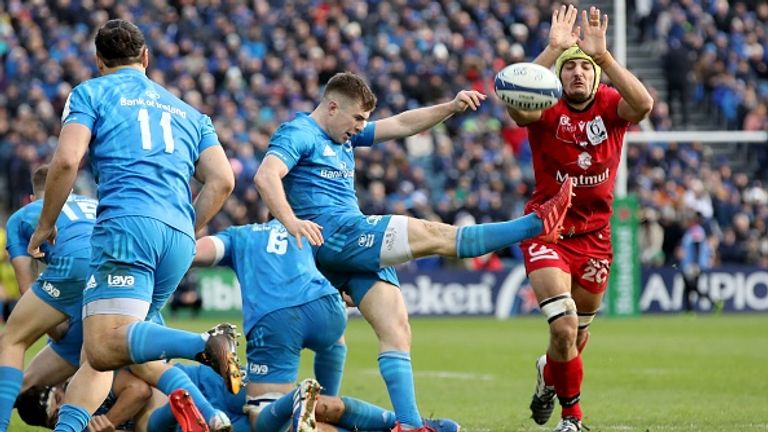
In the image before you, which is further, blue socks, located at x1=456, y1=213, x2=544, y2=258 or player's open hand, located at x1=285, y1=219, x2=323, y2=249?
blue socks, located at x1=456, y1=213, x2=544, y2=258

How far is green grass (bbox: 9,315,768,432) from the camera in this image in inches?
464

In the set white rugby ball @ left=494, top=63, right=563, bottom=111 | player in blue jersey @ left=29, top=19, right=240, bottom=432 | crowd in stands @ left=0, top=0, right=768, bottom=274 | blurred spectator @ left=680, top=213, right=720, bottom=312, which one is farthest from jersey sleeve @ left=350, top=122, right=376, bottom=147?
blurred spectator @ left=680, top=213, right=720, bottom=312

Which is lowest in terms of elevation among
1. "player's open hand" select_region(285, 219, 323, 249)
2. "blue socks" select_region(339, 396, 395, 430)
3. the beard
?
"blue socks" select_region(339, 396, 395, 430)

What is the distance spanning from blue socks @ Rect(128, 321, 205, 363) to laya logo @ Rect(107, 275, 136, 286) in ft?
0.78

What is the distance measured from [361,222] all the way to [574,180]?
87.2 inches

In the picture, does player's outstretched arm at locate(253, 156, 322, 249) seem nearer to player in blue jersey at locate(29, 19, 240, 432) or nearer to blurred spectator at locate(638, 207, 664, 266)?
player in blue jersey at locate(29, 19, 240, 432)

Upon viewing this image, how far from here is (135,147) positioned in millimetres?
8547

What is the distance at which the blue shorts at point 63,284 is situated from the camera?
31.7 feet

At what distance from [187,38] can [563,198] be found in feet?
79.6

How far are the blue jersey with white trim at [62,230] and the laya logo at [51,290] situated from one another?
18 centimetres

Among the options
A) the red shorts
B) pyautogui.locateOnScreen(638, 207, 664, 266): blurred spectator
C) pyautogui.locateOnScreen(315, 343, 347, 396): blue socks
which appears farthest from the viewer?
pyautogui.locateOnScreen(638, 207, 664, 266): blurred spectator

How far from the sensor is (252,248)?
10.0m

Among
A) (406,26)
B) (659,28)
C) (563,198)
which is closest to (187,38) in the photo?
(406,26)

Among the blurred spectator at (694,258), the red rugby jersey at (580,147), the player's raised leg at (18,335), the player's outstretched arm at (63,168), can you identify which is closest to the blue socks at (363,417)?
the player's raised leg at (18,335)
